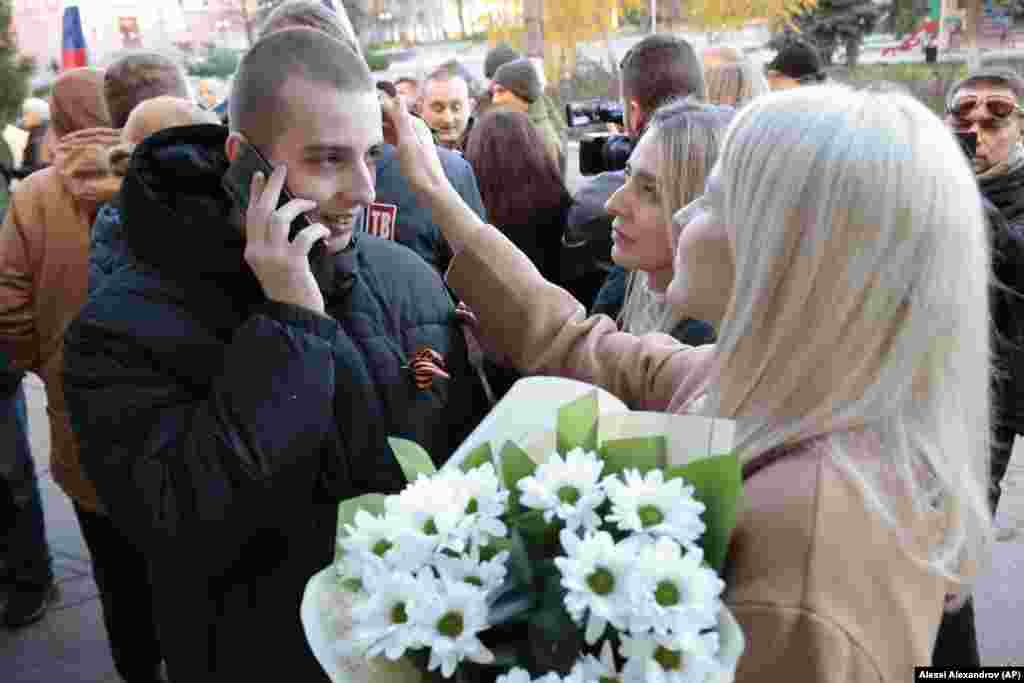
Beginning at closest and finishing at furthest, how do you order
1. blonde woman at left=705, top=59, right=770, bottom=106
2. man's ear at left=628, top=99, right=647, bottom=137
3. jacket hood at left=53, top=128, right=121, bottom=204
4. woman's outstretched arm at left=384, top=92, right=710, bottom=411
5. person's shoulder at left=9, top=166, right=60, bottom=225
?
woman's outstretched arm at left=384, top=92, right=710, bottom=411
jacket hood at left=53, top=128, right=121, bottom=204
person's shoulder at left=9, top=166, right=60, bottom=225
man's ear at left=628, top=99, right=647, bottom=137
blonde woman at left=705, top=59, right=770, bottom=106

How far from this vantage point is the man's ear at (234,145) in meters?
1.79

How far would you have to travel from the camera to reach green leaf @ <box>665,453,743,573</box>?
1.09m

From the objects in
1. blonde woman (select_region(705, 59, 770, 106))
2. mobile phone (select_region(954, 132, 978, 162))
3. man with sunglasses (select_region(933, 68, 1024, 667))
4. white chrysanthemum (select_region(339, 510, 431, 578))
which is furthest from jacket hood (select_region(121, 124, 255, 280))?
blonde woman (select_region(705, 59, 770, 106))

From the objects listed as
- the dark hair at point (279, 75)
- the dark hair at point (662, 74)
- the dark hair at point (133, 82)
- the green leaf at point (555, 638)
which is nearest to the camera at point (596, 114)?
the dark hair at point (662, 74)

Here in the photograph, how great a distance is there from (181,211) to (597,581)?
1086 millimetres

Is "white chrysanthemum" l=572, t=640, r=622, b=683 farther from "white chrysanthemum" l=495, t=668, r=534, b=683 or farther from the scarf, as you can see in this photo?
the scarf

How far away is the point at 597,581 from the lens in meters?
1.02

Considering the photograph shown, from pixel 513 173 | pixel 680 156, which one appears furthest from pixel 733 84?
pixel 680 156

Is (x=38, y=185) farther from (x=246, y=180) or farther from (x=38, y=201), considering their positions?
(x=246, y=180)

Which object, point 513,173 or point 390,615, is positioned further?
point 513,173

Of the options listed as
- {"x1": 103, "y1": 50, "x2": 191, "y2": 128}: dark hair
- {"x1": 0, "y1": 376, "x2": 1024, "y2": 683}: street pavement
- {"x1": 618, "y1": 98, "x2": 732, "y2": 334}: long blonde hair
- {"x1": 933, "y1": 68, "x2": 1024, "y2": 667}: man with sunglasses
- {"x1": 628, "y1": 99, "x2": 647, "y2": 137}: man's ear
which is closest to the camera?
{"x1": 618, "y1": 98, "x2": 732, "y2": 334}: long blonde hair

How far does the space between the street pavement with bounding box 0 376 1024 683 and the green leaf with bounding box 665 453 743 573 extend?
3017 millimetres

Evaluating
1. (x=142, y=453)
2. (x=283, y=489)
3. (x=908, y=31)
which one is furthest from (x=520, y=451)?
(x=908, y=31)

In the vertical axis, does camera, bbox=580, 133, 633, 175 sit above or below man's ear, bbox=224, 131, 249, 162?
below
